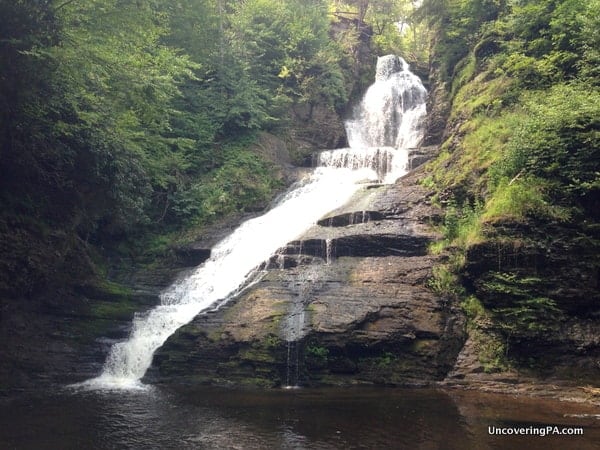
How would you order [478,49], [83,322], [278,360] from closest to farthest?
[278,360] < [83,322] < [478,49]

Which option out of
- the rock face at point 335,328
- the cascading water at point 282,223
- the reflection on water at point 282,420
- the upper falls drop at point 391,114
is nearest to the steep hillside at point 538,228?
the rock face at point 335,328

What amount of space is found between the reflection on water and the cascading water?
2.78 metres

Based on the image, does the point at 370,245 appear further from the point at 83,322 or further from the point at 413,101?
the point at 413,101

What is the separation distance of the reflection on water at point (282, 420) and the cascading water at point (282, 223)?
278cm

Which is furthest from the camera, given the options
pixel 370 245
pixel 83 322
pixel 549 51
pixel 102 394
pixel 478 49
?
pixel 478 49

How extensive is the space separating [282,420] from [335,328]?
460 cm

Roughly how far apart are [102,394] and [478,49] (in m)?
22.2

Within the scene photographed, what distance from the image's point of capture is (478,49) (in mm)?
24281

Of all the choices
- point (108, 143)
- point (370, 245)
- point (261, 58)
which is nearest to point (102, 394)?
point (108, 143)

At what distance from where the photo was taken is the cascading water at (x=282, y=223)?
51.8 feet

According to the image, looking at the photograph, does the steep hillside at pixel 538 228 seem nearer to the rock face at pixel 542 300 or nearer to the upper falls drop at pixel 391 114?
the rock face at pixel 542 300

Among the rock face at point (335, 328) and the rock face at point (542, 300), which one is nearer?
the rock face at point (542, 300)

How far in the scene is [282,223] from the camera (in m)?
22.1

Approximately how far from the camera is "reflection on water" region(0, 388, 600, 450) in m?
8.54
